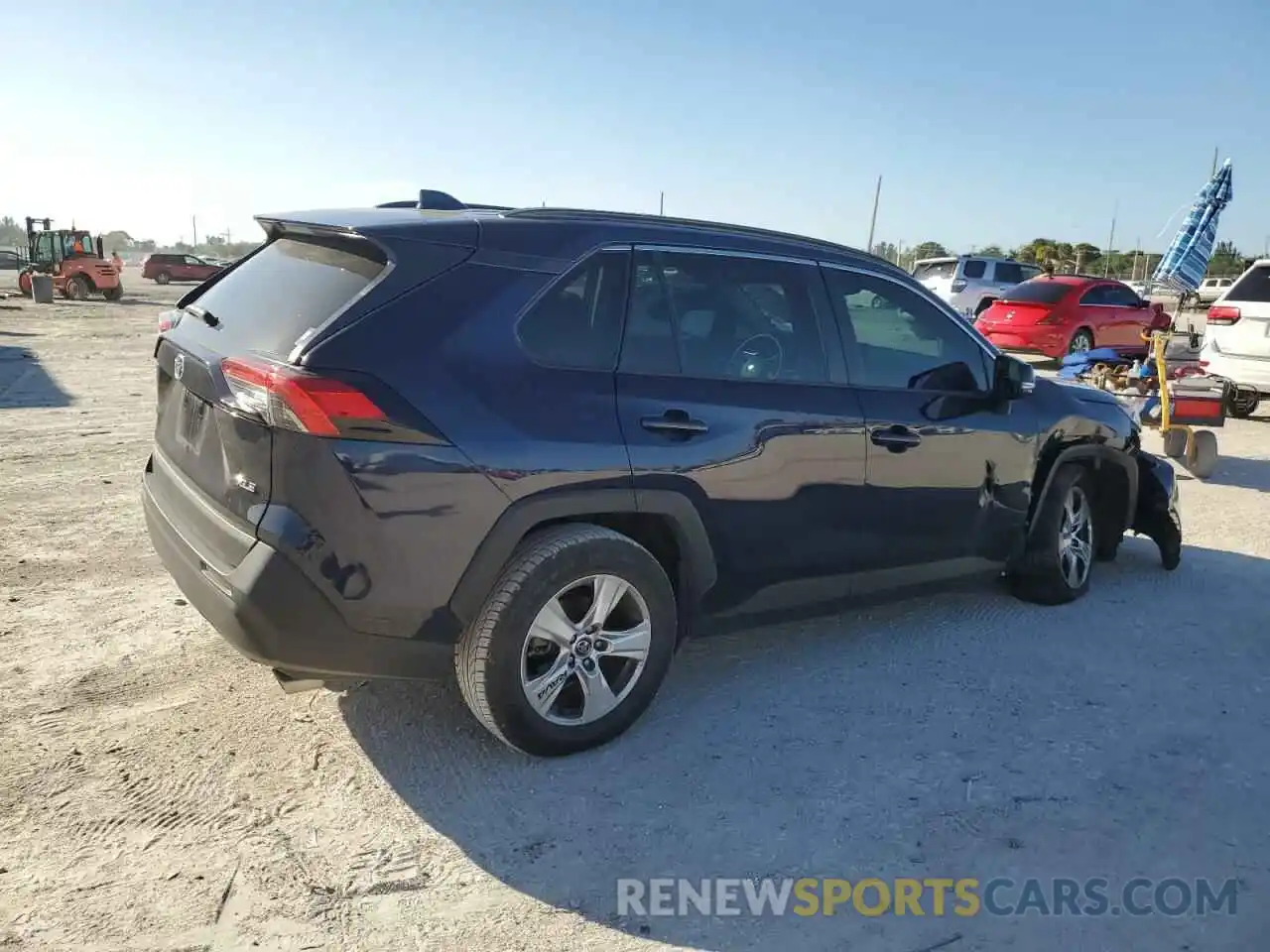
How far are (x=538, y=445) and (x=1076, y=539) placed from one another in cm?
341

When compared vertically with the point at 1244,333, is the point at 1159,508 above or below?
below

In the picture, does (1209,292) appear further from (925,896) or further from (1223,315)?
(925,896)

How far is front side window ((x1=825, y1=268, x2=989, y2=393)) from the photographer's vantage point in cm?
426

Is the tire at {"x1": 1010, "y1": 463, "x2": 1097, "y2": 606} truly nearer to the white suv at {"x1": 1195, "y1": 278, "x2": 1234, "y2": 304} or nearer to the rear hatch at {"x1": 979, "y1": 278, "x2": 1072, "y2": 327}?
the rear hatch at {"x1": 979, "y1": 278, "x2": 1072, "y2": 327}

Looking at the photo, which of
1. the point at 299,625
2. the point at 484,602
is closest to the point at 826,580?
the point at 484,602

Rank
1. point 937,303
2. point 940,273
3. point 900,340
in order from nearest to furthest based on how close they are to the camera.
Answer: point 900,340 < point 937,303 < point 940,273

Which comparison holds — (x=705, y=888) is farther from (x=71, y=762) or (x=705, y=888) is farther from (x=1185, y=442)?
(x=1185, y=442)

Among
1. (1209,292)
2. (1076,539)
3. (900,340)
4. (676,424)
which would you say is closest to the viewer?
(676,424)

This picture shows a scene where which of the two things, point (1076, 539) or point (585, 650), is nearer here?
point (585, 650)

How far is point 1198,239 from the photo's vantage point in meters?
29.2

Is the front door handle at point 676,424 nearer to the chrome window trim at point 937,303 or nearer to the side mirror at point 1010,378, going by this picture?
the chrome window trim at point 937,303

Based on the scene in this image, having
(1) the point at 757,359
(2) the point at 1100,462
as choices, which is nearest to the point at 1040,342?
(2) the point at 1100,462

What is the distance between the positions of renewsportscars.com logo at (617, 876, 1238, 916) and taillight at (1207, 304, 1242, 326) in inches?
391

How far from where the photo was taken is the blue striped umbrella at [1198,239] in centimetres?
2894
